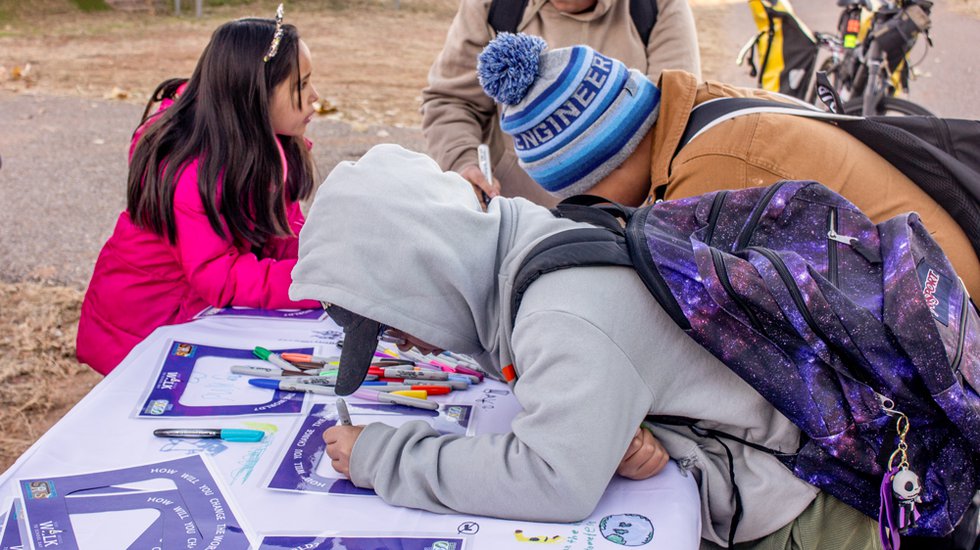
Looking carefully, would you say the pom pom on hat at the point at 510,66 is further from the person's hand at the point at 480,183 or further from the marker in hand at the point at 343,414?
the person's hand at the point at 480,183

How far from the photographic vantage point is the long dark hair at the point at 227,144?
2217mm

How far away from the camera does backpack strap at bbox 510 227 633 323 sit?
1.28m

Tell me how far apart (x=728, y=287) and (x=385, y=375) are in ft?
2.71

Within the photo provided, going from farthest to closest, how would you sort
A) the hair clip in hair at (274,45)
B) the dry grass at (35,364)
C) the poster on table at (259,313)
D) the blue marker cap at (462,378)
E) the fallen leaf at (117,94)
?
the fallen leaf at (117,94) < the dry grass at (35,364) < the hair clip in hair at (274,45) < the poster on table at (259,313) < the blue marker cap at (462,378)

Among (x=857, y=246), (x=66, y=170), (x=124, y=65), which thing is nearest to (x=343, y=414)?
(x=857, y=246)

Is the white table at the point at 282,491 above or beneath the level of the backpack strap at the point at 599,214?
beneath

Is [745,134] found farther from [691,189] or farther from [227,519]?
[227,519]

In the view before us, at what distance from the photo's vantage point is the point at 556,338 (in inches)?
48.3

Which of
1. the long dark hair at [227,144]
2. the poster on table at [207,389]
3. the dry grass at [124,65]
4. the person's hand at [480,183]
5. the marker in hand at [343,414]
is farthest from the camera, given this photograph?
the dry grass at [124,65]

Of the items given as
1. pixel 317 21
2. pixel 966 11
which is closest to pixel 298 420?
pixel 317 21

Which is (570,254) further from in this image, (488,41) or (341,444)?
(488,41)

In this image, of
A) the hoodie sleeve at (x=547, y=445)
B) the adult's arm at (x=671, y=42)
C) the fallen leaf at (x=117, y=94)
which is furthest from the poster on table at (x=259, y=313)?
the fallen leaf at (x=117, y=94)

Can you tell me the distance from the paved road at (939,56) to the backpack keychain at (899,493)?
6030 mm

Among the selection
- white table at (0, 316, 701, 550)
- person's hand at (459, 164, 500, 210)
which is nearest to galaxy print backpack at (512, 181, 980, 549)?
white table at (0, 316, 701, 550)
